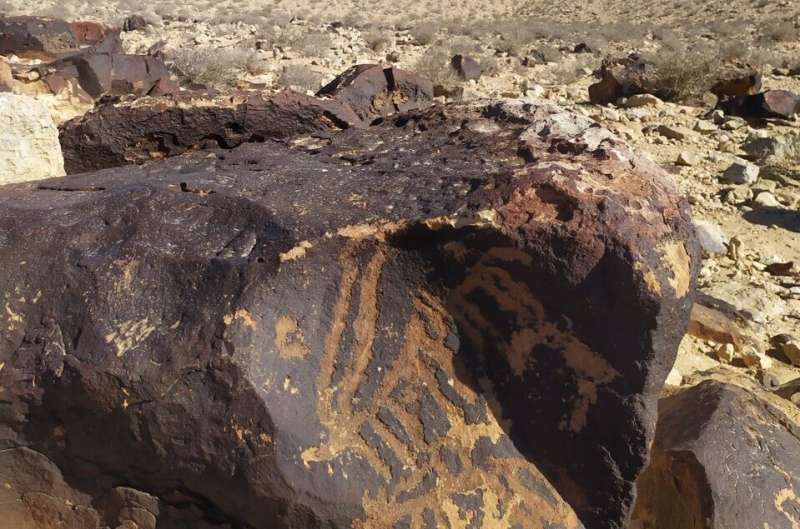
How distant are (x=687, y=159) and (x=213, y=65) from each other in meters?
5.59

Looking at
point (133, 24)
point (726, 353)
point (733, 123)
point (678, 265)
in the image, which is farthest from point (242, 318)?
point (133, 24)

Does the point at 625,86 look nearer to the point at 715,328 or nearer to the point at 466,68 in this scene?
the point at 466,68

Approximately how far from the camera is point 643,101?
726 centimetres

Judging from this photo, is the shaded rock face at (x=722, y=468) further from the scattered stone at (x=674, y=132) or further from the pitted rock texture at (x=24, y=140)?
the scattered stone at (x=674, y=132)

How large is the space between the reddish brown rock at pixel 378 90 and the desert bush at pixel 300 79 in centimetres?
379

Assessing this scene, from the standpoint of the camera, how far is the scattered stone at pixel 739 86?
7.64 meters

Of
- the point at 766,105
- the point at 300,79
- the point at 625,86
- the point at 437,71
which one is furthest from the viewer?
the point at 437,71

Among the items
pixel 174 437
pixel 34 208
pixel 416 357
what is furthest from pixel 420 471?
pixel 34 208

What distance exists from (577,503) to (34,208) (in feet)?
5.32

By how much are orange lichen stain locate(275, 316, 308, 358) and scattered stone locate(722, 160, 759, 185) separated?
4.51m

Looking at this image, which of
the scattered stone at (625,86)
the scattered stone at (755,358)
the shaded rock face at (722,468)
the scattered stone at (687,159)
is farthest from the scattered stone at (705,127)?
the shaded rock face at (722,468)

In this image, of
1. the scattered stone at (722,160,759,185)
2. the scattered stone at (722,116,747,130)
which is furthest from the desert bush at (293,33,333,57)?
the scattered stone at (722,160,759,185)

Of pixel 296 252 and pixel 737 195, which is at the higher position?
pixel 296 252

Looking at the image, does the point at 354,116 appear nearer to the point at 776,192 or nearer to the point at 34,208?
the point at 34,208
